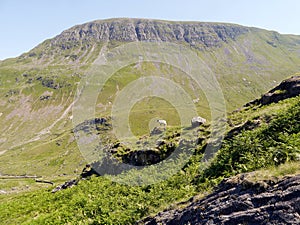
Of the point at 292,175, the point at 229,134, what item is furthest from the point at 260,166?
the point at 229,134

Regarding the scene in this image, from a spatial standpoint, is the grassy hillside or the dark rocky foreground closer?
the dark rocky foreground

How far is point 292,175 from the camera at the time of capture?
345 inches

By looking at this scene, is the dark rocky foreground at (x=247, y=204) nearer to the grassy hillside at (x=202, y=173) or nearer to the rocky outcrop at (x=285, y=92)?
the grassy hillside at (x=202, y=173)

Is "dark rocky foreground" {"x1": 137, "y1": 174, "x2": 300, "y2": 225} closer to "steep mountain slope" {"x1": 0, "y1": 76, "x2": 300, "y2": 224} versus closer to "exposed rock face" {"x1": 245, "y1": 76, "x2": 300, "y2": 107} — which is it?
"steep mountain slope" {"x1": 0, "y1": 76, "x2": 300, "y2": 224}

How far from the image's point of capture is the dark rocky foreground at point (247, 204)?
25.6 feet

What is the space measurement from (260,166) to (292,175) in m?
3.04

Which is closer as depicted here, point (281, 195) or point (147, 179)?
point (281, 195)

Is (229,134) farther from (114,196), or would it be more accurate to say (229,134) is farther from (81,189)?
(81,189)

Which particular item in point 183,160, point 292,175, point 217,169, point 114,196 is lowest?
point 114,196

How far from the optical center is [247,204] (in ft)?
29.2

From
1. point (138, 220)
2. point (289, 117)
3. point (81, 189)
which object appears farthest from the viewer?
point (81, 189)

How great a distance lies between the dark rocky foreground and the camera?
7790 millimetres

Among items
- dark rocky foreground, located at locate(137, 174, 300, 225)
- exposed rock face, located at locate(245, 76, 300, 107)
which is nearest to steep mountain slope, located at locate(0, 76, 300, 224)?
dark rocky foreground, located at locate(137, 174, 300, 225)

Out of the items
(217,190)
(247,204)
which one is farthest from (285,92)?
(247,204)
